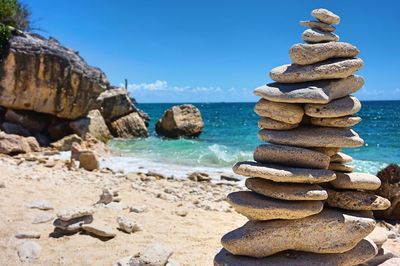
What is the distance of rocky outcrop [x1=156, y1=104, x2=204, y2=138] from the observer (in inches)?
1114

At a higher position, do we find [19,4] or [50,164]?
[19,4]

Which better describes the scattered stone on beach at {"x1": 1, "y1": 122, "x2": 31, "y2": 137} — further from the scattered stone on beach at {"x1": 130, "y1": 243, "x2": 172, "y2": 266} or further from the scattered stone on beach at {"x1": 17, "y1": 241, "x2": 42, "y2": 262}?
the scattered stone on beach at {"x1": 130, "y1": 243, "x2": 172, "y2": 266}

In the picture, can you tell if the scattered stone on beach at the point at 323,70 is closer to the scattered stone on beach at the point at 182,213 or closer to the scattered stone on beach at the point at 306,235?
the scattered stone on beach at the point at 306,235

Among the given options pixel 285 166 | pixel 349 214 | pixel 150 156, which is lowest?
pixel 150 156

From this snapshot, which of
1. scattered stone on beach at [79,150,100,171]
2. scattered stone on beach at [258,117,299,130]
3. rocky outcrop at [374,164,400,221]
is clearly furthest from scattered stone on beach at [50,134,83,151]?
scattered stone on beach at [258,117,299,130]

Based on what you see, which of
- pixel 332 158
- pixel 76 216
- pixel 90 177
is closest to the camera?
pixel 332 158

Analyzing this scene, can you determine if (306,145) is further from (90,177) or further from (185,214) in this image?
(90,177)

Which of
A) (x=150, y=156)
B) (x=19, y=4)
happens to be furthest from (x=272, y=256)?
(x=19, y=4)

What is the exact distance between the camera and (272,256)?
15.6 ft

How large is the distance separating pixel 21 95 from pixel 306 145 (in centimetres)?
1595

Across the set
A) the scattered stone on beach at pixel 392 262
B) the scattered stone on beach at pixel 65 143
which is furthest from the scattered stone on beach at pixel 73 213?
the scattered stone on beach at pixel 65 143

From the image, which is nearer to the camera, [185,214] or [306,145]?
[306,145]

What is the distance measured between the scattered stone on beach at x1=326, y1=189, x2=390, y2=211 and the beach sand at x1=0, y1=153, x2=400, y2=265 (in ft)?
6.69

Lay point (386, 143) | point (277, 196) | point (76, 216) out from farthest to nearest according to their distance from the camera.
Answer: point (386, 143), point (76, 216), point (277, 196)
